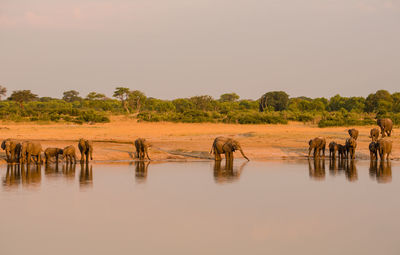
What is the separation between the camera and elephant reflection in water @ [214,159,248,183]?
61.6 feet

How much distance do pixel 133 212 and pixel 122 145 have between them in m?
17.7

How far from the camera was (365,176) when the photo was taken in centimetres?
1955

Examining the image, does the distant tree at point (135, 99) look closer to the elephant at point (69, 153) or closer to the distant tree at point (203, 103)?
the distant tree at point (203, 103)

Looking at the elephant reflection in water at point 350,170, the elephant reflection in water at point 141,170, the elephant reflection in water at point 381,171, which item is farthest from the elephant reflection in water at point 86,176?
the elephant reflection in water at point 381,171

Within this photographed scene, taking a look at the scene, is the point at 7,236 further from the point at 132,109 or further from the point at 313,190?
the point at 132,109

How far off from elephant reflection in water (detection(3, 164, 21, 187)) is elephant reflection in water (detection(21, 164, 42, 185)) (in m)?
0.17

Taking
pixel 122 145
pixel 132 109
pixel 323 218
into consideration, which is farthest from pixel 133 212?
pixel 132 109

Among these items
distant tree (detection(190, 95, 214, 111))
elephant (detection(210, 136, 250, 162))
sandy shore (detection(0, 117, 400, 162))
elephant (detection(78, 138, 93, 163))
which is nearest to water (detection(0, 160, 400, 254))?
elephant (detection(78, 138, 93, 163))

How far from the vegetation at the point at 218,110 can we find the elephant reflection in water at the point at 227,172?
24.8m

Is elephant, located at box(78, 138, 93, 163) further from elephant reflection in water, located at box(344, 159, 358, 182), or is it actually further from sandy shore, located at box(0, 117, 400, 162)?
elephant reflection in water, located at box(344, 159, 358, 182)

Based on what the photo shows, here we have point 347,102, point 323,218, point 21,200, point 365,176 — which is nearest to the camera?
point 323,218

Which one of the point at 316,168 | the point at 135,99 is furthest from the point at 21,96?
the point at 316,168

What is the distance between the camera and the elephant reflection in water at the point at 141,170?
18842 millimetres

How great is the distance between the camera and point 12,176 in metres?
18.6
